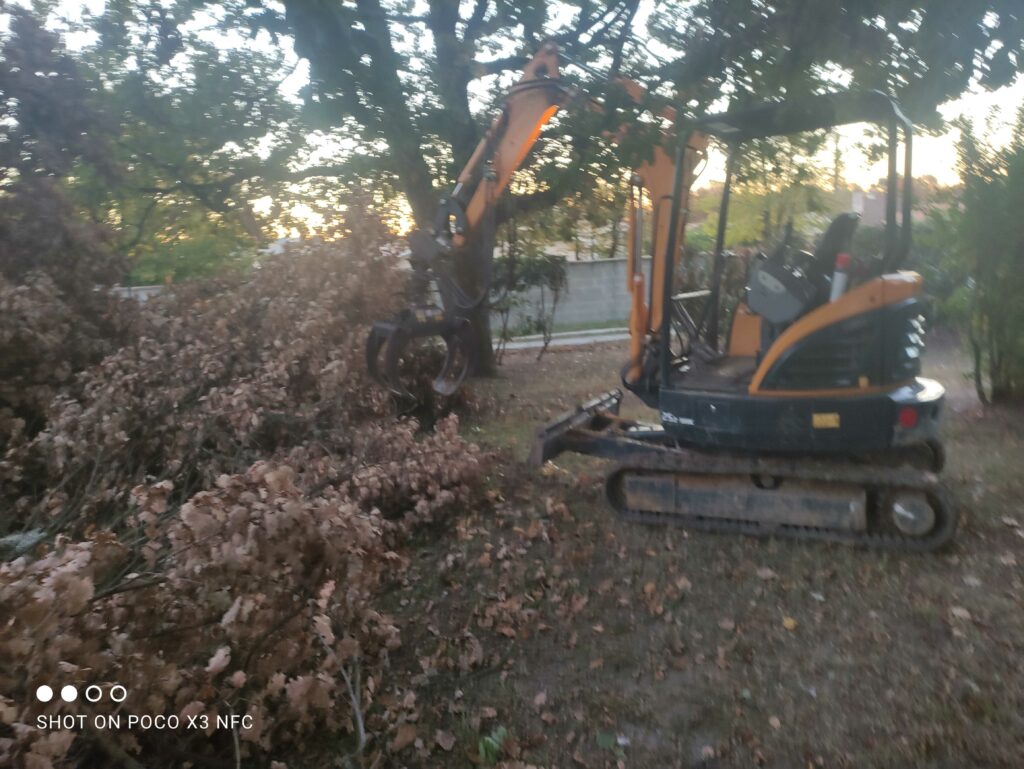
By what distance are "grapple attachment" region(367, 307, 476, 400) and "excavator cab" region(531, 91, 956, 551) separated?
176 cm

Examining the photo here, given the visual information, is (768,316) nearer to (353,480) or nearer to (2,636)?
(353,480)

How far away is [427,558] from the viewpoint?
603 centimetres

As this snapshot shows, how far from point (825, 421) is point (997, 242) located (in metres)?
4.40

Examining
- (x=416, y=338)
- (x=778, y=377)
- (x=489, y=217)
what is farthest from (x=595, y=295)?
(x=778, y=377)

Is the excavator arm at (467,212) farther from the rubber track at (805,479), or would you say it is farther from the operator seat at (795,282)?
the operator seat at (795,282)

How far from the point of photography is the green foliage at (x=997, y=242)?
8156 mm

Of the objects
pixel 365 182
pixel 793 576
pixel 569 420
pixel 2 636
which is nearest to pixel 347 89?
pixel 365 182

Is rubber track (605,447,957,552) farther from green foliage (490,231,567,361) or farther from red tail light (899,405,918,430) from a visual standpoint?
green foliage (490,231,567,361)

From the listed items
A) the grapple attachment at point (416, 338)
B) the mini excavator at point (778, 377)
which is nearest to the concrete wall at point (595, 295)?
the grapple attachment at point (416, 338)

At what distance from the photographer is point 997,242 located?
832cm

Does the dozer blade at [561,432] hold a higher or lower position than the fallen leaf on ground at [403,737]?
higher

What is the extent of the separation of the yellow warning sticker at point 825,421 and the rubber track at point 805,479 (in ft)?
0.97

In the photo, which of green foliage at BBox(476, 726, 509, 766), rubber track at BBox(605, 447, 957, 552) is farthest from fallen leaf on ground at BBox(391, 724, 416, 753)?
rubber track at BBox(605, 447, 957, 552)

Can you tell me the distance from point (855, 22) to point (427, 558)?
5120mm
